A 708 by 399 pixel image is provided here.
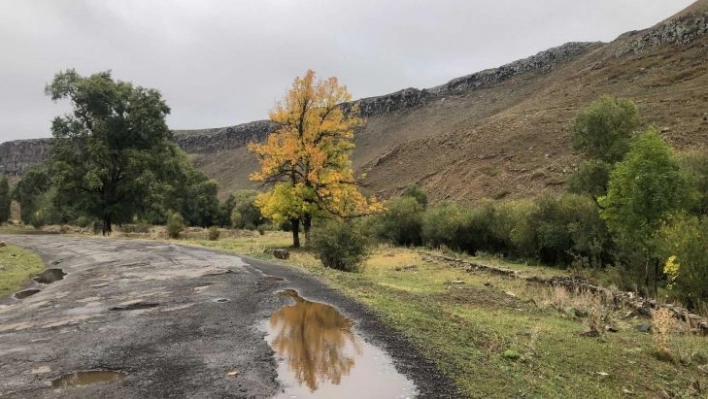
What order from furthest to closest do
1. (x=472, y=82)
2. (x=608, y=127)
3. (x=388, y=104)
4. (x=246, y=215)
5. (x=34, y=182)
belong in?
1. (x=388, y=104)
2. (x=472, y=82)
3. (x=246, y=215)
4. (x=34, y=182)
5. (x=608, y=127)

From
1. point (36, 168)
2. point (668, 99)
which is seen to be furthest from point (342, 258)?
point (668, 99)

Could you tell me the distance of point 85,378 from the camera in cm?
689

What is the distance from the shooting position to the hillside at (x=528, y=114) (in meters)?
56.6

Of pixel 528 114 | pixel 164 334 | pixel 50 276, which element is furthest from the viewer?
pixel 528 114

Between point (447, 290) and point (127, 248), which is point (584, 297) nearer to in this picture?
point (447, 290)

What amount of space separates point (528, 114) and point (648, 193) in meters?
58.7

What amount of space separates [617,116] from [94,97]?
39.8 meters

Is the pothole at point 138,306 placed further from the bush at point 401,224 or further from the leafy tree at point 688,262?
the bush at point 401,224

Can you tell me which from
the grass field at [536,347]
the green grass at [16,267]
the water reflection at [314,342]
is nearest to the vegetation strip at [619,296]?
the grass field at [536,347]

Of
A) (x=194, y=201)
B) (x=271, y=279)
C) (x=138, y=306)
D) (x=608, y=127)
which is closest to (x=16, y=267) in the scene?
(x=271, y=279)

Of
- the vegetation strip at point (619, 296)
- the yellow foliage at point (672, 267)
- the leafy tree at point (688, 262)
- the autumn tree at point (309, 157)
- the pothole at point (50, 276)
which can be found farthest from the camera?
the autumn tree at point (309, 157)

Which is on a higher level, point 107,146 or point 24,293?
point 107,146

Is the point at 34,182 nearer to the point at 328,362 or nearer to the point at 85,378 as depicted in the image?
the point at 85,378

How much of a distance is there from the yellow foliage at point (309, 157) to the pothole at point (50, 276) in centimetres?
1358
